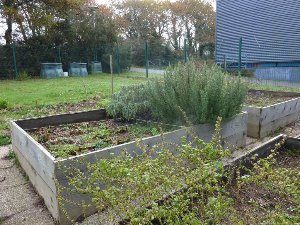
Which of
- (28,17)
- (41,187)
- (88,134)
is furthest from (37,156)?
(28,17)

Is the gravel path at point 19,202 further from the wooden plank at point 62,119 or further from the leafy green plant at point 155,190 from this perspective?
the leafy green plant at point 155,190

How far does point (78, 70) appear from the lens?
16.7 m

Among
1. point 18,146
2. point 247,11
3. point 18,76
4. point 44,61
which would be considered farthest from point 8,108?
point 247,11

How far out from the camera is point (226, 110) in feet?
11.2

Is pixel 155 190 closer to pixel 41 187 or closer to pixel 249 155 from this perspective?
pixel 41 187

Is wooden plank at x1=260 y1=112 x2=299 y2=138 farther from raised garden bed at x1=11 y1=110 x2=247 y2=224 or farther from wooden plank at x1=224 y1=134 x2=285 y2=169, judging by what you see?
wooden plank at x1=224 y1=134 x2=285 y2=169

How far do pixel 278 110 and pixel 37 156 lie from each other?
3.81 metres

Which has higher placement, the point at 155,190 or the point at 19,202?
the point at 155,190

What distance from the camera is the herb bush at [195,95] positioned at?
11.0 feet

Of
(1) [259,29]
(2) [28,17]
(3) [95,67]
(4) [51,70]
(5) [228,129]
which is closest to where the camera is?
(5) [228,129]

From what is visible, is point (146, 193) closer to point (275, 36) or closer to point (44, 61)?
point (275, 36)

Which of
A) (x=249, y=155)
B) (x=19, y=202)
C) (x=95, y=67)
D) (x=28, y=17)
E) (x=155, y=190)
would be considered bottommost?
(x=19, y=202)

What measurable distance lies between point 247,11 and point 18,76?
481 inches

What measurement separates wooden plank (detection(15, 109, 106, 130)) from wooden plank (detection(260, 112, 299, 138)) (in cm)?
250
